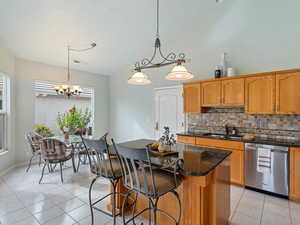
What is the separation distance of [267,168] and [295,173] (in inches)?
14.3

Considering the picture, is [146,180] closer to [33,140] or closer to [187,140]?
[187,140]

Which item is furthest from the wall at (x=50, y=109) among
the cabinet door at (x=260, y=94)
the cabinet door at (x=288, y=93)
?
the cabinet door at (x=288, y=93)

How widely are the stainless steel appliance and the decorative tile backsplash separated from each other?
654mm

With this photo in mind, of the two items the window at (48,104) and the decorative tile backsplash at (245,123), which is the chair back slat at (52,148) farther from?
the decorative tile backsplash at (245,123)

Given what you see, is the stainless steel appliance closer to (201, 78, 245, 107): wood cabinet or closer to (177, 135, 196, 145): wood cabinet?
(201, 78, 245, 107): wood cabinet

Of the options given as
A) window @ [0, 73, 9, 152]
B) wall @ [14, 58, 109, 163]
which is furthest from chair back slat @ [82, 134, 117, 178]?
wall @ [14, 58, 109, 163]

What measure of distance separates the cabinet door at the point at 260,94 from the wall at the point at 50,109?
4923 millimetres

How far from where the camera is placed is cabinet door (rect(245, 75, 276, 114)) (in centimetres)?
296

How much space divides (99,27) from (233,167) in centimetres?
396

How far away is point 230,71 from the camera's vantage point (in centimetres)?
348

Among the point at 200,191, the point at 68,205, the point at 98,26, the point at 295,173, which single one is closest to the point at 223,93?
the point at 295,173

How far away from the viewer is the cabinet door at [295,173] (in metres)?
2.59

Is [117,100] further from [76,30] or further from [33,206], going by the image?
[33,206]

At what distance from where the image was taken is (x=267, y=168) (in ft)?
9.23
